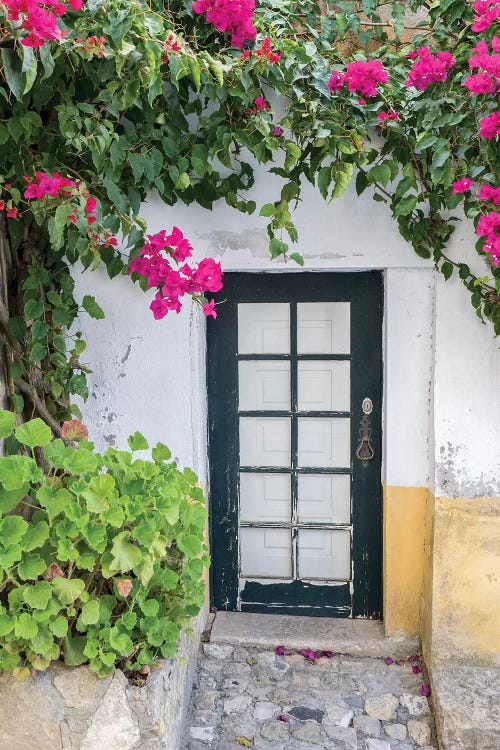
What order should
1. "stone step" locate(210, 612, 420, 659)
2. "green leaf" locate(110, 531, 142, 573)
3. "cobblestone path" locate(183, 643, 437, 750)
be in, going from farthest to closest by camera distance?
"stone step" locate(210, 612, 420, 659) → "cobblestone path" locate(183, 643, 437, 750) → "green leaf" locate(110, 531, 142, 573)

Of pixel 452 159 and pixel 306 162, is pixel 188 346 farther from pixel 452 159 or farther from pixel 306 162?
pixel 452 159

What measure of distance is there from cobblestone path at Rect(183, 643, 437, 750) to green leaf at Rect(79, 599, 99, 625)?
1039 mm

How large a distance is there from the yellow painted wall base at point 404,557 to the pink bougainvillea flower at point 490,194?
1.34m

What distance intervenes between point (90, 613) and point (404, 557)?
170cm

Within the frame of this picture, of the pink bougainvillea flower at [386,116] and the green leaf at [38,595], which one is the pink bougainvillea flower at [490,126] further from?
the green leaf at [38,595]

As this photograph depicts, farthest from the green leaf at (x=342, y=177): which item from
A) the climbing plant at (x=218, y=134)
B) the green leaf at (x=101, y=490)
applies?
the green leaf at (x=101, y=490)

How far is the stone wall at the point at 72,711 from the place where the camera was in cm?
215

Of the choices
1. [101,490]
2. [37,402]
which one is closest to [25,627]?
[101,490]

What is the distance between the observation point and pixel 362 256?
3.01 meters

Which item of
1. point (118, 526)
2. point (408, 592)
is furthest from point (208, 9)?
point (408, 592)

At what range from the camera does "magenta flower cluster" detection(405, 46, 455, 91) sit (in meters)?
2.50

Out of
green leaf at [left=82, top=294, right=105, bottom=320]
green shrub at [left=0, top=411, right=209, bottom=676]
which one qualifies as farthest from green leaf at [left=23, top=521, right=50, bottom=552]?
green leaf at [left=82, top=294, right=105, bottom=320]

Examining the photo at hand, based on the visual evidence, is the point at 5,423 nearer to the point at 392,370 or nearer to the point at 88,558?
the point at 88,558

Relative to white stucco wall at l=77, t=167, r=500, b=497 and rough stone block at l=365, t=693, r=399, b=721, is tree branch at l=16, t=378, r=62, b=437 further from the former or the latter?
rough stone block at l=365, t=693, r=399, b=721
